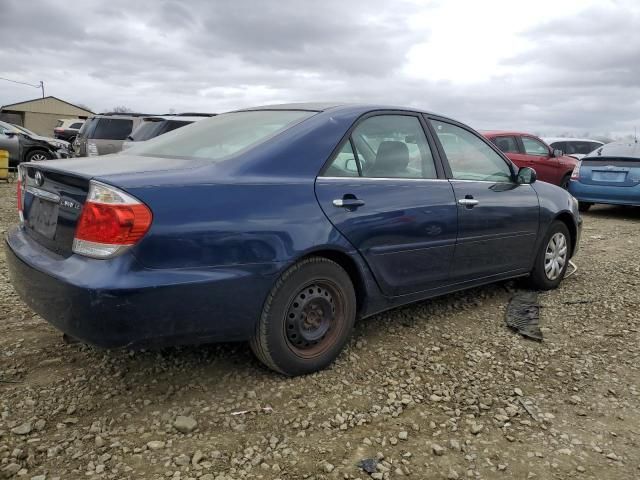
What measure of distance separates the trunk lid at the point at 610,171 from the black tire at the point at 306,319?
7738mm

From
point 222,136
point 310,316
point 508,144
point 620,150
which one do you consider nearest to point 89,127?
point 508,144

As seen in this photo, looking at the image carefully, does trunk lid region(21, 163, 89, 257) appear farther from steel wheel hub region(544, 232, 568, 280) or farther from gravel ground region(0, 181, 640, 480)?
steel wheel hub region(544, 232, 568, 280)

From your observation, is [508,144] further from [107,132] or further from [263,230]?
[263,230]

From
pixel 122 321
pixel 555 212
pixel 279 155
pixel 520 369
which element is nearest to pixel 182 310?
pixel 122 321

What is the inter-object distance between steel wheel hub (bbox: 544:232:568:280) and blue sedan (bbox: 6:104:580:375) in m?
0.90

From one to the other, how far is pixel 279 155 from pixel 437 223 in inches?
47.4

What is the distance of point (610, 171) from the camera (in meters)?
9.23

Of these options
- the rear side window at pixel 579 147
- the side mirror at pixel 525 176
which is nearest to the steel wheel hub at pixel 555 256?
the side mirror at pixel 525 176

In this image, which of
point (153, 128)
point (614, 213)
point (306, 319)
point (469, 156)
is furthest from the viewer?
point (614, 213)

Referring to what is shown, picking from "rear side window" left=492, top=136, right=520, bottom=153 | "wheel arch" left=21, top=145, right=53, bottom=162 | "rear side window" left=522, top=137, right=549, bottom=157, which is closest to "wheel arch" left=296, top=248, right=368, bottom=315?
"rear side window" left=492, top=136, right=520, bottom=153

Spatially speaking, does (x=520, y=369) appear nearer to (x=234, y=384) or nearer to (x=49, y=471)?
(x=234, y=384)

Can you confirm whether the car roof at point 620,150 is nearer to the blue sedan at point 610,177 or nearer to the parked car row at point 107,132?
the blue sedan at point 610,177

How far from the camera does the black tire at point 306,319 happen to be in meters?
2.77

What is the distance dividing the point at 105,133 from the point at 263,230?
32.0 ft
